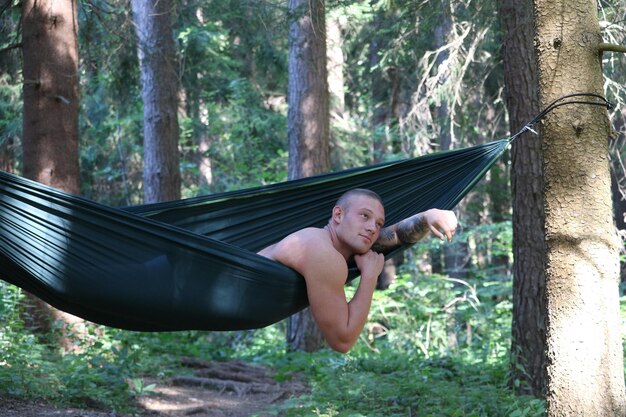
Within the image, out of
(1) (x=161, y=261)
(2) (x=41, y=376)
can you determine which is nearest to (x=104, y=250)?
(1) (x=161, y=261)

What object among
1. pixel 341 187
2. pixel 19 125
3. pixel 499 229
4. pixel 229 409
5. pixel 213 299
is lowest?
pixel 229 409

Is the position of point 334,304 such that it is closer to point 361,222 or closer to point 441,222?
point 361,222

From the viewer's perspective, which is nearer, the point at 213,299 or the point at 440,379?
the point at 213,299

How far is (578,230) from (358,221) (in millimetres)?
811

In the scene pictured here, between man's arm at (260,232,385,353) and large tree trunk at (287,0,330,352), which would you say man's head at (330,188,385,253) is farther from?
large tree trunk at (287,0,330,352)

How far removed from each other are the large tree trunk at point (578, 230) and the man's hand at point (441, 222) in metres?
0.32

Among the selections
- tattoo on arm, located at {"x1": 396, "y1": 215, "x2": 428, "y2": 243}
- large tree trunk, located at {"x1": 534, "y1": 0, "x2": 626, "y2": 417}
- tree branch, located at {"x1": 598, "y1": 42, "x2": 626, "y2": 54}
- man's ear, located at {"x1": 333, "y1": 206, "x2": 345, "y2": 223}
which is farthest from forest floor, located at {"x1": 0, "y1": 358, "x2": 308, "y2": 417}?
tree branch, located at {"x1": 598, "y1": 42, "x2": 626, "y2": 54}

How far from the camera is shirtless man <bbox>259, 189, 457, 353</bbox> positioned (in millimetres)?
2904

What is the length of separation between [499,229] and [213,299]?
23.2ft

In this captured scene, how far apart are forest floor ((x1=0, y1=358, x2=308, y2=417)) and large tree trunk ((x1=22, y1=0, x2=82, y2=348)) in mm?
1158

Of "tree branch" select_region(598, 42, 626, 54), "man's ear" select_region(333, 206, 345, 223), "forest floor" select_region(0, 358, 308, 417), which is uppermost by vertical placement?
"tree branch" select_region(598, 42, 626, 54)

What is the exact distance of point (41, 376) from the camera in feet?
15.3

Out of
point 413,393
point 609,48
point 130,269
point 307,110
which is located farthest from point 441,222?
point 307,110

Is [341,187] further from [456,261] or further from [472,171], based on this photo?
[456,261]
